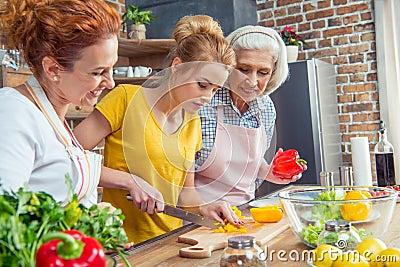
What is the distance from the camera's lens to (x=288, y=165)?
166 centimetres

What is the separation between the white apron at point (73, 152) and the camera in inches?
41.8

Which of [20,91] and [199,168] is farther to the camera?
[199,168]

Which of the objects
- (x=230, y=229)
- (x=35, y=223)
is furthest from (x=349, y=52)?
(x=35, y=223)

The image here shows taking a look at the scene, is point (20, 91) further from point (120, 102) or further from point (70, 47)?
point (120, 102)

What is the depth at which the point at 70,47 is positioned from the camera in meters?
1.05

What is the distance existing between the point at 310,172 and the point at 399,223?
2102mm

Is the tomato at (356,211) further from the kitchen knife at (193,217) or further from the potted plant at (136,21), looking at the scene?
the potted plant at (136,21)

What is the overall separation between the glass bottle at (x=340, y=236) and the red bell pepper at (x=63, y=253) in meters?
0.56

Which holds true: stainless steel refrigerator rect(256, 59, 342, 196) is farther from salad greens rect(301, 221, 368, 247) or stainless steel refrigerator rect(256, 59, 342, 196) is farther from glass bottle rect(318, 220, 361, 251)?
glass bottle rect(318, 220, 361, 251)

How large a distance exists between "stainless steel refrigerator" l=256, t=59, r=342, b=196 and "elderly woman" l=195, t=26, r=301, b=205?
1.33 m

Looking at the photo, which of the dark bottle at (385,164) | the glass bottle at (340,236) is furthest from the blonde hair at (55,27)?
the dark bottle at (385,164)

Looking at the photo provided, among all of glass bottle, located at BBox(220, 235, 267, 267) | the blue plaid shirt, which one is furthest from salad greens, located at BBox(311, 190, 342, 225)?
the blue plaid shirt

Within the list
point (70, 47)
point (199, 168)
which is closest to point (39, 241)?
point (70, 47)

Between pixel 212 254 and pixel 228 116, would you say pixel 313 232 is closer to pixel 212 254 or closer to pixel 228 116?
pixel 212 254
